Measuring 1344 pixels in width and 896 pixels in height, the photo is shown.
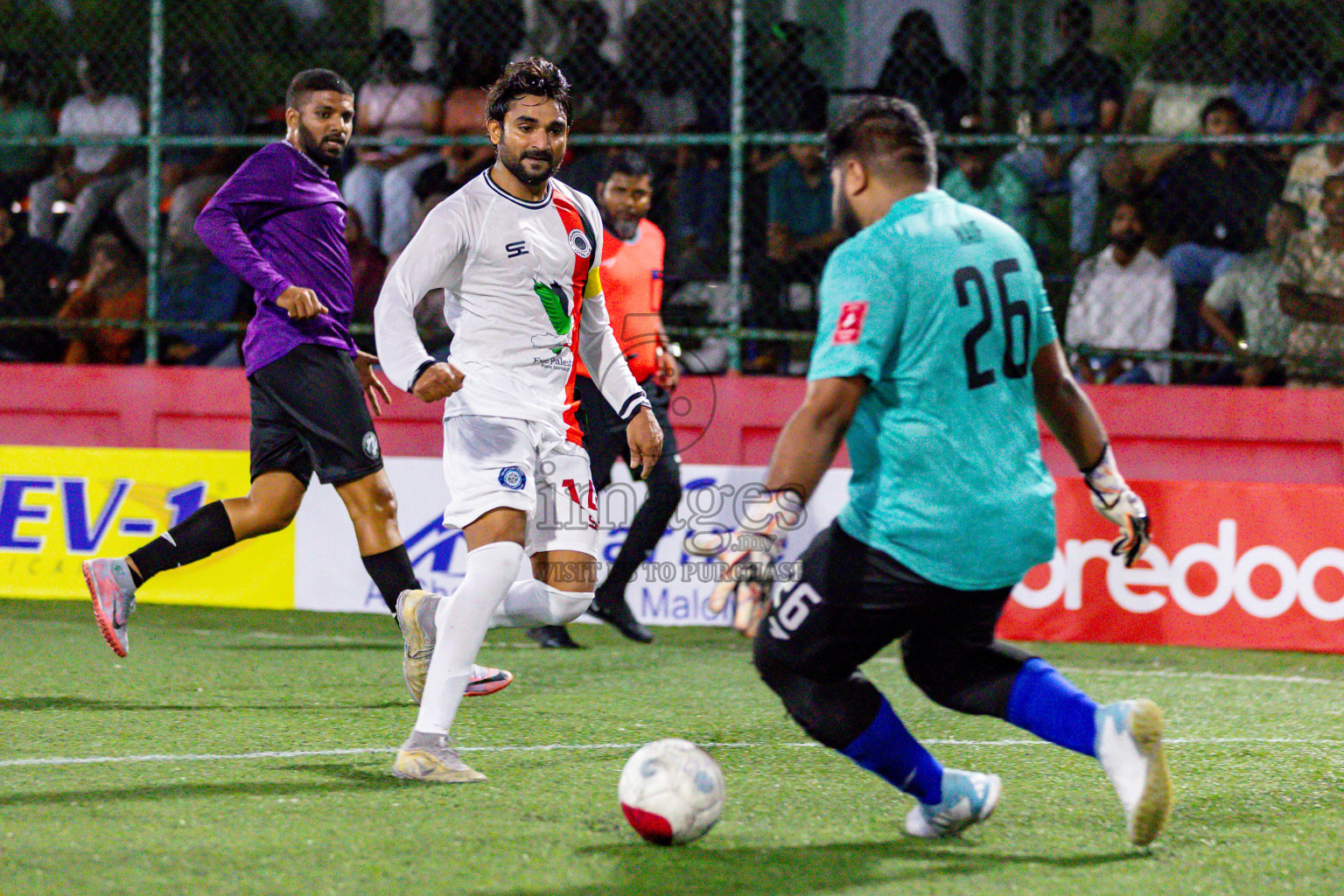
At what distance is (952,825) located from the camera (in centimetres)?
407

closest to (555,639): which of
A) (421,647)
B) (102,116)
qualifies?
(421,647)

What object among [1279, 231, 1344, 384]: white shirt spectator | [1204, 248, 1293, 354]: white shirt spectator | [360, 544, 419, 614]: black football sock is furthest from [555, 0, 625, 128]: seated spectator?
[360, 544, 419, 614]: black football sock

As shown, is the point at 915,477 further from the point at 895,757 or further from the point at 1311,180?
the point at 1311,180

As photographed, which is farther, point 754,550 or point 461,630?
point 461,630

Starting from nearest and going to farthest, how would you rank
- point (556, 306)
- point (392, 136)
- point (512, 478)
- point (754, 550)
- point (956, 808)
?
1. point (754, 550)
2. point (956, 808)
3. point (512, 478)
4. point (556, 306)
5. point (392, 136)

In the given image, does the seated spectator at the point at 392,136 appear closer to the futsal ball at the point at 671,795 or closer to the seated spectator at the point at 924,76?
the seated spectator at the point at 924,76

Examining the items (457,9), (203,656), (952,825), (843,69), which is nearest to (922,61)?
(843,69)

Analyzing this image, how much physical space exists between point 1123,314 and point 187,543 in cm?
510

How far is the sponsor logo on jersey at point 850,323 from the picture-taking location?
358 cm

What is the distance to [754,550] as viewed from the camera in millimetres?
3523

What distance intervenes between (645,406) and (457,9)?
6795 mm

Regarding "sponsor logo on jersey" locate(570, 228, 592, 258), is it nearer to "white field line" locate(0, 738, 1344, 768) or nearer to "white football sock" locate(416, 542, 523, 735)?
"white football sock" locate(416, 542, 523, 735)

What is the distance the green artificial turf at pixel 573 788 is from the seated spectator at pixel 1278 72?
12.0 ft

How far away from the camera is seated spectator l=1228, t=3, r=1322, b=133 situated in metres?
9.59
